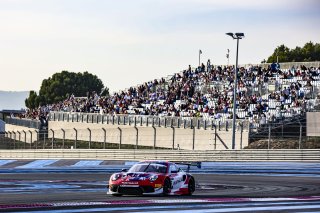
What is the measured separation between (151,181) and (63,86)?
140m

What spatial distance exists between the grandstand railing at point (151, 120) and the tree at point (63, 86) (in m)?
87.9

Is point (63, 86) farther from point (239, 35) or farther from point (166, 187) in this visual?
point (166, 187)

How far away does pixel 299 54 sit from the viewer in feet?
379

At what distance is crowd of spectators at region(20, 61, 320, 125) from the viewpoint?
1949 inches

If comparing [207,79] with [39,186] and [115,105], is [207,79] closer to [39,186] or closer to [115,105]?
[115,105]

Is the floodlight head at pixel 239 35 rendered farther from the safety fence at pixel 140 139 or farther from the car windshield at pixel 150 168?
the car windshield at pixel 150 168

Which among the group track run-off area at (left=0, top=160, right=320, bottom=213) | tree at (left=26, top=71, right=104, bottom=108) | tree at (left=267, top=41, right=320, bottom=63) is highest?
tree at (left=267, top=41, right=320, bottom=63)

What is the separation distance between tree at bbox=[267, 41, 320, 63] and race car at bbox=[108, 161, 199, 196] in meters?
89.7

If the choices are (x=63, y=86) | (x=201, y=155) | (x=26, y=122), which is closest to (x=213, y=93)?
(x=201, y=155)

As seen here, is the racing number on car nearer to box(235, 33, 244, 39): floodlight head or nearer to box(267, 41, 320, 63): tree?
box(235, 33, 244, 39): floodlight head

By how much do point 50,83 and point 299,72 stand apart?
11143 centimetres

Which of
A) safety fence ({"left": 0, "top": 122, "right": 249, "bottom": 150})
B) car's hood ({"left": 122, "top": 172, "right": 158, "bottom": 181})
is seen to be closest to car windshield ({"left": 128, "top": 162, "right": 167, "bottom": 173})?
car's hood ({"left": 122, "top": 172, "right": 158, "bottom": 181})

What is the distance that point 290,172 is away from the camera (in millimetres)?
38250

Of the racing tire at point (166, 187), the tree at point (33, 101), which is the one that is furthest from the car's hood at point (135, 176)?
the tree at point (33, 101)
